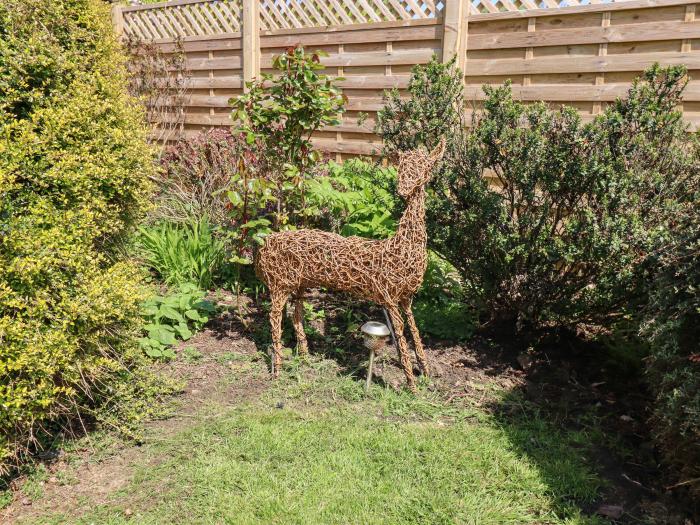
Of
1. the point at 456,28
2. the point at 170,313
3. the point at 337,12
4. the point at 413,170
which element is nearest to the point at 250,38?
the point at 337,12

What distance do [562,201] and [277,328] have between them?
214 centimetres

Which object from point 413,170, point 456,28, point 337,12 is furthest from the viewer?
point 337,12

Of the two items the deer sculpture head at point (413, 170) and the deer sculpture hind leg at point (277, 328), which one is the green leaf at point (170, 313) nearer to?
the deer sculpture hind leg at point (277, 328)

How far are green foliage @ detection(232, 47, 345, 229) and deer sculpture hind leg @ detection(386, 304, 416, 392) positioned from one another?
140cm

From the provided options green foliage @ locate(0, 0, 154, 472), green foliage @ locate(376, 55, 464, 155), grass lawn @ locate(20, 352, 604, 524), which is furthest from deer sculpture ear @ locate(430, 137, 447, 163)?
green foliage @ locate(0, 0, 154, 472)

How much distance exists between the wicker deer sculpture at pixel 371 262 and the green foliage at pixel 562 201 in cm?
59

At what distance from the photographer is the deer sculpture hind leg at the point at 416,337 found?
354 centimetres

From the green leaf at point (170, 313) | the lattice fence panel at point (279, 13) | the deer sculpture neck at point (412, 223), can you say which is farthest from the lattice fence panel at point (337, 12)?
the green leaf at point (170, 313)

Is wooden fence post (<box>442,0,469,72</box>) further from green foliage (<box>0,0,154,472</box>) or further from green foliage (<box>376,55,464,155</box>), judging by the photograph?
green foliage (<box>0,0,154,472</box>)

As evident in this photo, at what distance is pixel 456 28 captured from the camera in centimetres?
568

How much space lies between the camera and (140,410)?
3357 mm

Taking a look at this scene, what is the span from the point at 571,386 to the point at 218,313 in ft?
9.49

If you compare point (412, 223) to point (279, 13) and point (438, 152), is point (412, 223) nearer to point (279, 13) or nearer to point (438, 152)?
point (438, 152)

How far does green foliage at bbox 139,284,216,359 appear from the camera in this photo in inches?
156
